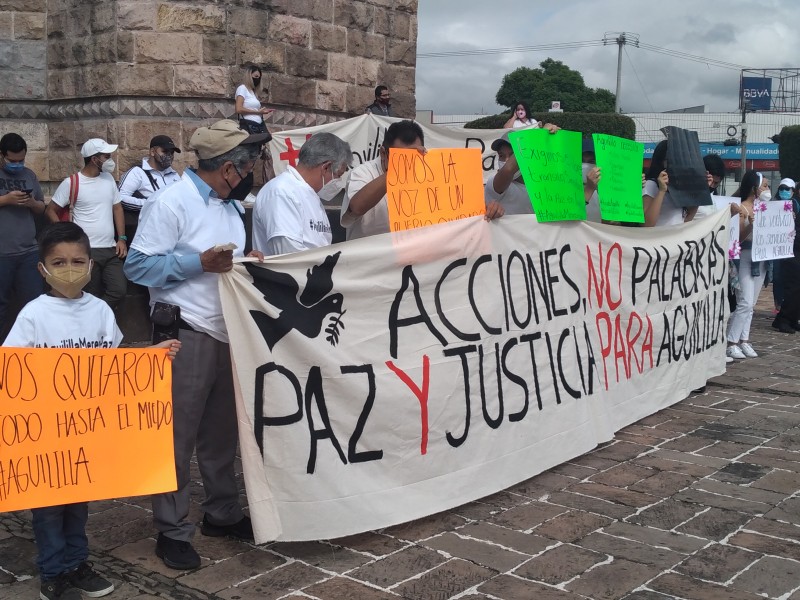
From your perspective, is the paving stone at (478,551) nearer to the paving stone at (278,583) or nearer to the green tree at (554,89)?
the paving stone at (278,583)

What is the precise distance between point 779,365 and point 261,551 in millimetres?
6808

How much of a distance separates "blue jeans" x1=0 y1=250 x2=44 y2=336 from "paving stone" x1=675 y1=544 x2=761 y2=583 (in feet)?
17.6

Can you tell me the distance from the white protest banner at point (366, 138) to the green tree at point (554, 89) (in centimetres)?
8124

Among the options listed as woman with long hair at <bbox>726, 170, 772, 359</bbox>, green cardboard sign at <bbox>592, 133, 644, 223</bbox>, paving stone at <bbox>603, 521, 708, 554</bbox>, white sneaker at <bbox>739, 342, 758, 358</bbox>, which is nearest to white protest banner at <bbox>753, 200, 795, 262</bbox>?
woman with long hair at <bbox>726, 170, 772, 359</bbox>

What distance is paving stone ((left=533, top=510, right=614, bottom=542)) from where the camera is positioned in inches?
186

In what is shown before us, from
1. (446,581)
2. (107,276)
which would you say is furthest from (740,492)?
(107,276)

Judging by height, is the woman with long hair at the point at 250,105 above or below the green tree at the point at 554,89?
below

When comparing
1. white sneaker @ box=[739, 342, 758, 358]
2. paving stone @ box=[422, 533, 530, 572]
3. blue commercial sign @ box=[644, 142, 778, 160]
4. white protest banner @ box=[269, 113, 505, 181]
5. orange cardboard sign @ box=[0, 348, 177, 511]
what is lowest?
paving stone @ box=[422, 533, 530, 572]

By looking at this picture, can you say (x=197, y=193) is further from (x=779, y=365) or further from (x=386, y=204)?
(x=779, y=365)

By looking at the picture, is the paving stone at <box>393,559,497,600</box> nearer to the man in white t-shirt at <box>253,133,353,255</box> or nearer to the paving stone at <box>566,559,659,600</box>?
the paving stone at <box>566,559,659,600</box>

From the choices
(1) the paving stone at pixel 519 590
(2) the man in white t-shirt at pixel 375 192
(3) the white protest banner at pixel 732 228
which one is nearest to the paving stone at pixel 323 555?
(1) the paving stone at pixel 519 590

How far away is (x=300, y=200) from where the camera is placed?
15.4ft

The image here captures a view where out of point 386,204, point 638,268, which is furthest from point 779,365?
point 386,204

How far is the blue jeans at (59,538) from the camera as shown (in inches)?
151
